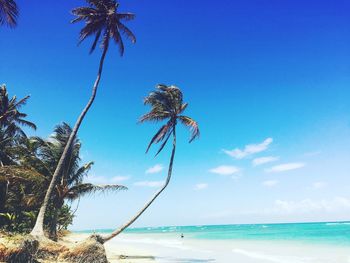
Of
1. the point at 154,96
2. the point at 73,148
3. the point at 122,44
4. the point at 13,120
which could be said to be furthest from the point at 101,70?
the point at 13,120

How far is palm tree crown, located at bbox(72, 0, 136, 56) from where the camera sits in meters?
18.3

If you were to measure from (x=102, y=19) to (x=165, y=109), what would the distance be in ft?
20.9

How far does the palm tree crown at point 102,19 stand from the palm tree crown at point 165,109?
4.24 meters

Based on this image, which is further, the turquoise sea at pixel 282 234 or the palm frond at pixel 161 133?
the turquoise sea at pixel 282 234

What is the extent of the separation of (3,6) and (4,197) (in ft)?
42.2

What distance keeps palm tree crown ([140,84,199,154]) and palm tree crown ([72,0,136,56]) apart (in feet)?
13.9

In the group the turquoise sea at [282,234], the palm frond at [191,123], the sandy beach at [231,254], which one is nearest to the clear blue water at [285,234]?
the turquoise sea at [282,234]

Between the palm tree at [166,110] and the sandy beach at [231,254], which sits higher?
the palm tree at [166,110]

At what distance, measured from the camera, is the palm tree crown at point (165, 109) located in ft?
65.7

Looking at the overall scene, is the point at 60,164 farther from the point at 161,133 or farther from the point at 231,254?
the point at 231,254

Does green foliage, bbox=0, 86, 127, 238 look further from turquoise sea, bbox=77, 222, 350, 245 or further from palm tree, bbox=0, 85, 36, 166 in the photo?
turquoise sea, bbox=77, 222, 350, 245

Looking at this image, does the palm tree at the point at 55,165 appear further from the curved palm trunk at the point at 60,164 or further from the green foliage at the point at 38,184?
the curved palm trunk at the point at 60,164

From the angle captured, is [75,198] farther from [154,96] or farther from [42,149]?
[154,96]

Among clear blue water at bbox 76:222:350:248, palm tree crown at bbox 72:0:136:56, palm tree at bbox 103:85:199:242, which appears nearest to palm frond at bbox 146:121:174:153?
palm tree at bbox 103:85:199:242
